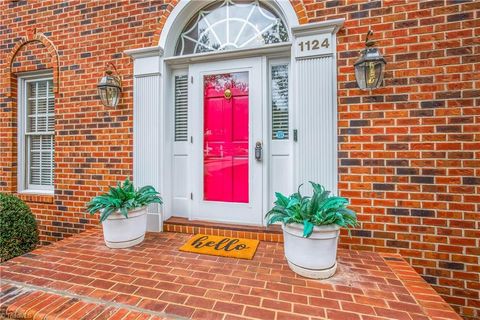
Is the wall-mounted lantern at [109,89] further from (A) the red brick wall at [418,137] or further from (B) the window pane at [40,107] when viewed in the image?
(A) the red brick wall at [418,137]

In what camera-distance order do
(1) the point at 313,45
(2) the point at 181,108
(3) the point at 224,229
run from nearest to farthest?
(1) the point at 313,45
(3) the point at 224,229
(2) the point at 181,108

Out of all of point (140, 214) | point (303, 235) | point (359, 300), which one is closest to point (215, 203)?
point (140, 214)

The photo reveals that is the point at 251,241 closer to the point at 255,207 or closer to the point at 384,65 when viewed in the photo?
the point at 255,207

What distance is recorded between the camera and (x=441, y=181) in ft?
7.07

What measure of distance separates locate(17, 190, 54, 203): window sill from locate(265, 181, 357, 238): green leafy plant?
3.33 metres

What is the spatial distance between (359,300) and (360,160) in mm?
1252

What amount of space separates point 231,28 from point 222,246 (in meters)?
2.51

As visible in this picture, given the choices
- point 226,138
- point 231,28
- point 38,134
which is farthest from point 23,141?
point 231,28

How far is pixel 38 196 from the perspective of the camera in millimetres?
3475

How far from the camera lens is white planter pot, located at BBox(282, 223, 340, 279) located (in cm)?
190

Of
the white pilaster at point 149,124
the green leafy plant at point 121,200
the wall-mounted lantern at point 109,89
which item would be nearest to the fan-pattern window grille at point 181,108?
the white pilaster at point 149,124

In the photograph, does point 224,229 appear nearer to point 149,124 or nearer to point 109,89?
point 149,124

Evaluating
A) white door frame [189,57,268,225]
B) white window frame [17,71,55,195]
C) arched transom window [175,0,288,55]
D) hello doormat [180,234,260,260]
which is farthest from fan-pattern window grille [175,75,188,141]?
white window frame [17,71,55,195]

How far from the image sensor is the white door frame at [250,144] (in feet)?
9.15
